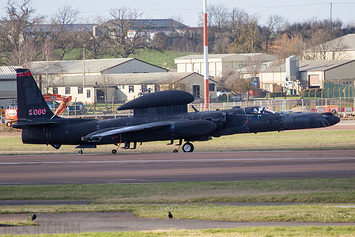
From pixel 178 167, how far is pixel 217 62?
9777 cm

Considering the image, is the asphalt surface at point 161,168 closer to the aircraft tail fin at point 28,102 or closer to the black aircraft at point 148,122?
the black aircraft at point 148,122

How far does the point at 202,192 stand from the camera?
1291cm

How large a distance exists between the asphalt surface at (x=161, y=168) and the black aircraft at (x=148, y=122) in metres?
1.20

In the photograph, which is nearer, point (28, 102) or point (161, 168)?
point (161, 168)

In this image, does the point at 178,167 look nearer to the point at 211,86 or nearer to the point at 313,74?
the point at 211,86

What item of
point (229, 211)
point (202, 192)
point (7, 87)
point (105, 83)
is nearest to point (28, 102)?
point (202, 192)

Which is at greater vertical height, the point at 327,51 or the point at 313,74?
the point at 327,51

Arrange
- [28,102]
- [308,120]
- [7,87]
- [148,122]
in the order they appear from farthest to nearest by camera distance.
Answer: [7,87] < [28,102] < [148,122] < [308,120]

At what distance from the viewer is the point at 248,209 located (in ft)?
34.0

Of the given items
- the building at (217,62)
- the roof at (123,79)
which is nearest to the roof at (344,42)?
the building at (217,62)

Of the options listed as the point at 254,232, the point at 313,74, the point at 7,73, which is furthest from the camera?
the point at 313,74

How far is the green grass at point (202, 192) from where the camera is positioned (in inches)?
468

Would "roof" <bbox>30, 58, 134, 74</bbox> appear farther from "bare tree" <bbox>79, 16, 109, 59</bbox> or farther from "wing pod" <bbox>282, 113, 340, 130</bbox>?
"wing pod" <bbox>282, 113, 340, 130</bbox>

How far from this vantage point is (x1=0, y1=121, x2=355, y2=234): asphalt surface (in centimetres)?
1539
